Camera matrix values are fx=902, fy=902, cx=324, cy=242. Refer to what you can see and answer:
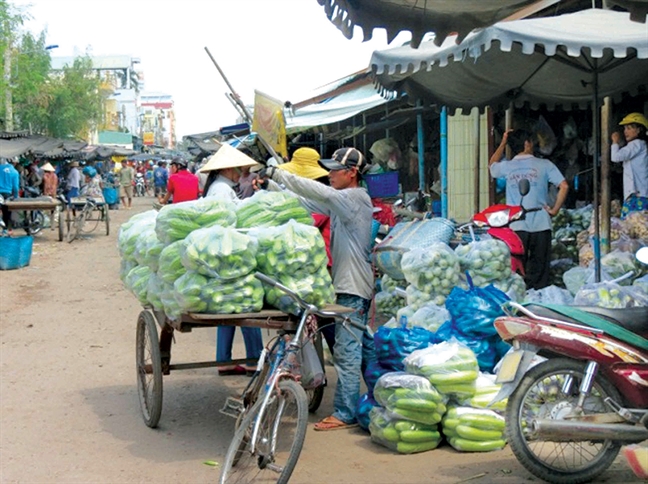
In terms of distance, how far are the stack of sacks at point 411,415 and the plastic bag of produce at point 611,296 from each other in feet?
5.73

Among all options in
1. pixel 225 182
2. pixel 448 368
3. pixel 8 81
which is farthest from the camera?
pixel 8 81

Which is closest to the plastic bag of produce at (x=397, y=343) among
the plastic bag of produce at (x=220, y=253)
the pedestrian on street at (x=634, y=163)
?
the plastic bag of produce at (x=220, y=253)

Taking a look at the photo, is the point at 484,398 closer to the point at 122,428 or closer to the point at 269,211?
the point at 269,211

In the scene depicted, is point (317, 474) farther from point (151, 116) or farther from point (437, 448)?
point (151, 116)

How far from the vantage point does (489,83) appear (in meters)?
9.83

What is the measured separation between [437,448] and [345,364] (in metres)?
0.83

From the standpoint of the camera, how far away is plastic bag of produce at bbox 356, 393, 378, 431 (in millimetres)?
6047

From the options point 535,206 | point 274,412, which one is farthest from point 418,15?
point 535,206

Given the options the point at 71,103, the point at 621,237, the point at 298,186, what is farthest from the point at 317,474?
the point at 71,103

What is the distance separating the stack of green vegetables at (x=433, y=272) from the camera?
773 centimetres

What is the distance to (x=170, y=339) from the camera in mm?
6496

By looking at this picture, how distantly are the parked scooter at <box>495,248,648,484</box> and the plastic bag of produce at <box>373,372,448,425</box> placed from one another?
0.67 metres

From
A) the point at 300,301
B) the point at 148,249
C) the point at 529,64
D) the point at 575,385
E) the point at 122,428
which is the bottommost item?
the point at 122,428

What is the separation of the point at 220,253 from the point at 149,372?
1642 millimetres
